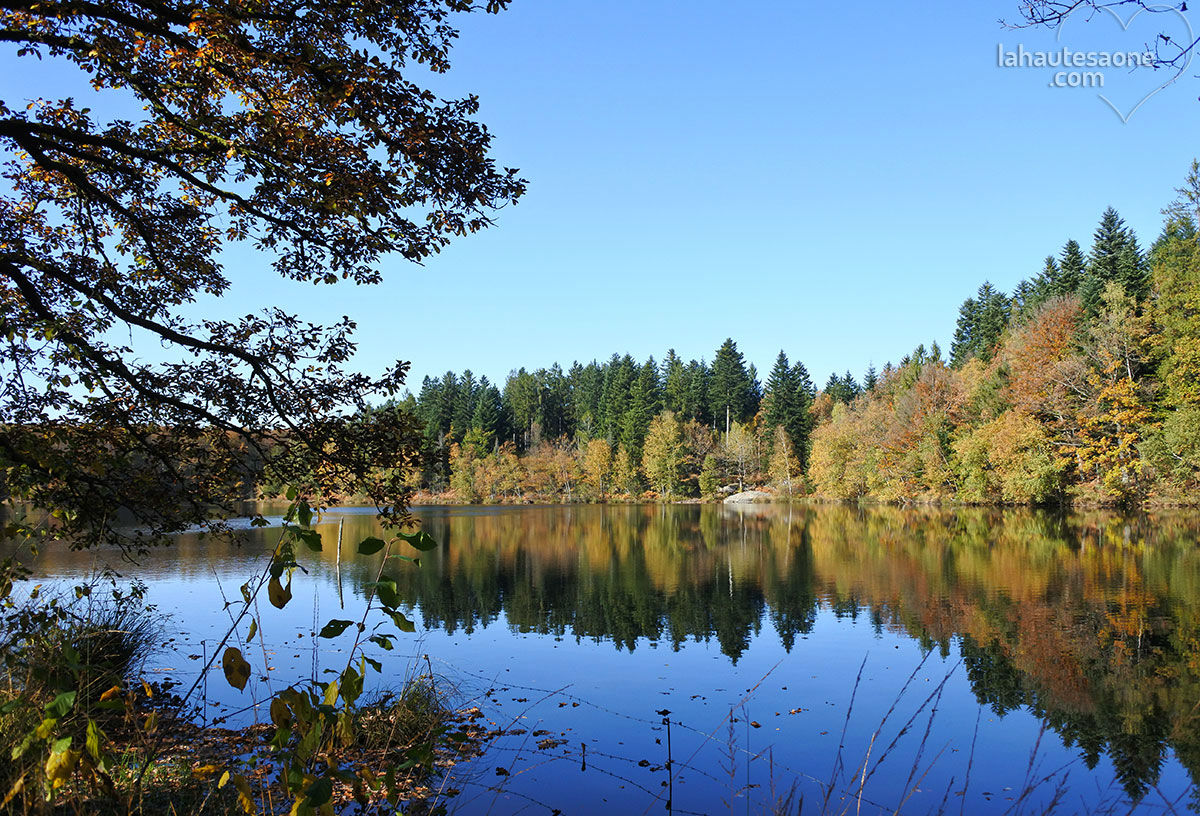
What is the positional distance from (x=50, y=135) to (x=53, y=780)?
208 inches

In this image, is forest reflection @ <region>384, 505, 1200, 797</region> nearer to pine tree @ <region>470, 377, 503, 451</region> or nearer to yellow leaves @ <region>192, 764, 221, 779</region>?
yellow leaves @ <region>192, 764, 221, 779</region>

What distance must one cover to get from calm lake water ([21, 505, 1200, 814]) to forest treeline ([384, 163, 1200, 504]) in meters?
3.55

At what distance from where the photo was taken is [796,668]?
10.5 m

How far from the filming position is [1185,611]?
1287 cm

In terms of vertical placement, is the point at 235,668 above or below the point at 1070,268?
below

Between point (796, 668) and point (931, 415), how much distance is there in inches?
1880

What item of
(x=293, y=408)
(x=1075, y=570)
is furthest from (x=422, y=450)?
(x=1075, y=570)

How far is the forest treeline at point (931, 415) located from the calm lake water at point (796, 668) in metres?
3.55

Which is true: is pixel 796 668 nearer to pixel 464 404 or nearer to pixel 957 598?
pixel 957 598

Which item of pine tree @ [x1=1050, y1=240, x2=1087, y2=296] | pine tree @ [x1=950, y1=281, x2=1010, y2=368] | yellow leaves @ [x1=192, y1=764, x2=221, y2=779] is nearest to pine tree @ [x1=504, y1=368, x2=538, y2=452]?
pine tree @ [x1=950, y1=281, x2=1010, y2=368]

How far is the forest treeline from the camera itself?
118 ft

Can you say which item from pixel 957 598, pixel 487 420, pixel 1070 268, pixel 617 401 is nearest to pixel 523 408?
pixel 487 420

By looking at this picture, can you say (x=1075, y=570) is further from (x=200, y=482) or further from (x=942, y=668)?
(x=200, y=482)

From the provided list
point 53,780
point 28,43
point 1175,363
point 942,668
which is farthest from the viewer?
point 1175,363
